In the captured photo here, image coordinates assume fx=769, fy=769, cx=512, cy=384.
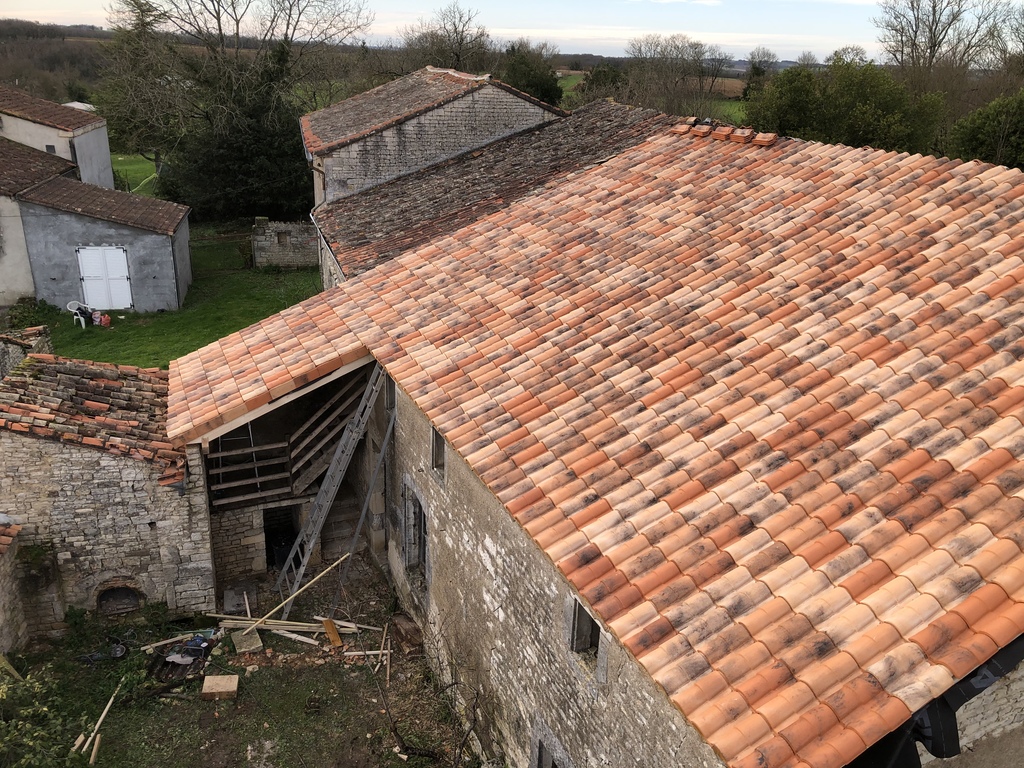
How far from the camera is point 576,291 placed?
924 centimetres

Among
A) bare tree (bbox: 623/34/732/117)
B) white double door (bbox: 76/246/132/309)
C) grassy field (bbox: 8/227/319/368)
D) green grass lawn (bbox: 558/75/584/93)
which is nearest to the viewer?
grassy field (bbox: 8/227/319/368)

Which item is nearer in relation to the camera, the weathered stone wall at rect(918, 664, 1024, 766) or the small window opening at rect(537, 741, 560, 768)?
the weathered stone wall at rect(918, 664, 1024, 766)

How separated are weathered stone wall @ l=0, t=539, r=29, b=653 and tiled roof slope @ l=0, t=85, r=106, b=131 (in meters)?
25.8

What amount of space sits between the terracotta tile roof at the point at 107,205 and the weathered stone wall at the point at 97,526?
14.8 meters

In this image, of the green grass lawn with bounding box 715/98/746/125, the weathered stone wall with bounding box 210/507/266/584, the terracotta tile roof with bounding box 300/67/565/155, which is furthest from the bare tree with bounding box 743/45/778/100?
the weathered stone wall with bounding box 210/507/266/584

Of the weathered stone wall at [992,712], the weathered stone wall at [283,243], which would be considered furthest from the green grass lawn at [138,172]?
the weathered stone wall at [992,712]

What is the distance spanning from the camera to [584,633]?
21.5 feet

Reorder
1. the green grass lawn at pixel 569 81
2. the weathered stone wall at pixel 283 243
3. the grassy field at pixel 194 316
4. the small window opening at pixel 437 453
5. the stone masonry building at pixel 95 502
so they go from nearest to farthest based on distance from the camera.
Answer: the small window opening at pixel 437 453, the stone masonry building at pixel 95 502, the grassy field at pixel 194 316, the weathered stone wall at pixel 283 243, the green grass lawn at pixel 569 81

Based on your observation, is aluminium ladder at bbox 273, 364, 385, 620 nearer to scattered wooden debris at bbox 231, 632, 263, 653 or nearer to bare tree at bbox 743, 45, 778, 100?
scattered wooden debris at bbox 231, 632, 263, 653

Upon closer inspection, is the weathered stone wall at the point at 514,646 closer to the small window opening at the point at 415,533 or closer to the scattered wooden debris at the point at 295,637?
the small window opening at the point at 415,533

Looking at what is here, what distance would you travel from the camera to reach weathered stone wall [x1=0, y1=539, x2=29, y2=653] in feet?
33.0

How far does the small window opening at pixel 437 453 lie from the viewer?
9508 millimetres

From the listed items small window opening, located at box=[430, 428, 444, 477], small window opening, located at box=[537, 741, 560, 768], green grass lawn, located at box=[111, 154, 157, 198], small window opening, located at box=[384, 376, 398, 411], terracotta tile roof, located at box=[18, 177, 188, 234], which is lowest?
green grass lawn, located at box=[111, 154, 157, 198]

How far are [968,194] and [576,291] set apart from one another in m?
4.35
